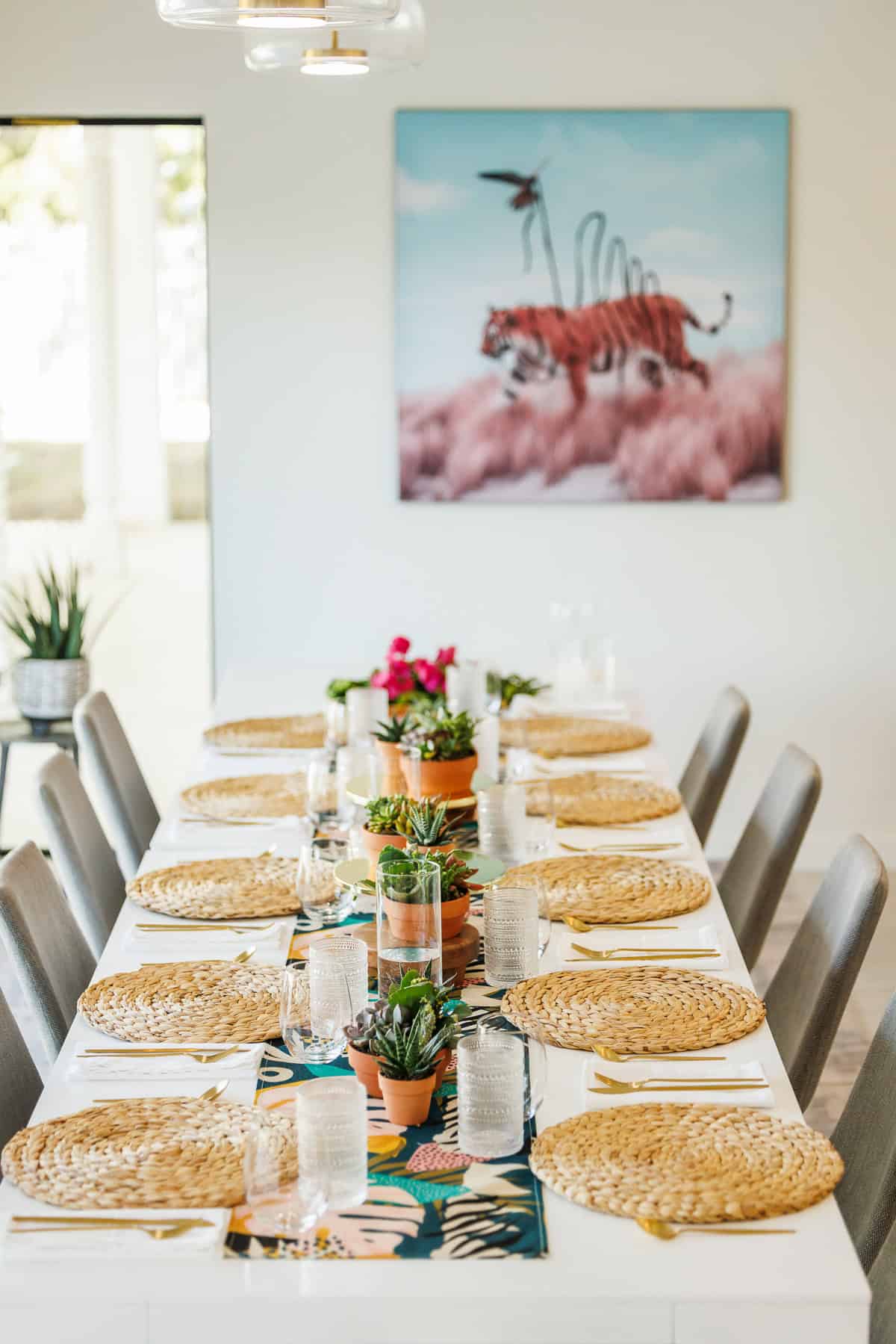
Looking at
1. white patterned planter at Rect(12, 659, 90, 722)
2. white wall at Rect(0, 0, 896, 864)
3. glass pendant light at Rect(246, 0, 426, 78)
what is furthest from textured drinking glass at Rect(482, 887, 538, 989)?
white patterned planter at Rect(12, 659, 90, 722)

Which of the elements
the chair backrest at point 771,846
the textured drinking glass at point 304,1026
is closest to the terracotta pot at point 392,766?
the chair backrest at point 771,846

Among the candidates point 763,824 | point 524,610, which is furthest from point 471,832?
point 524,610

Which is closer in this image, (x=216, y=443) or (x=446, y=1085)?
(x=446, y=1085)

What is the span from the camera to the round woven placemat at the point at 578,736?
334 centimetres

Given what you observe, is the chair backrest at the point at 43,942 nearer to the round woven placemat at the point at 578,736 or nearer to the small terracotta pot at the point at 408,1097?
the small terracotta pot at the point at 408,1097

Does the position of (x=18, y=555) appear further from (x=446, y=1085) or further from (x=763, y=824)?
→ (x=446, y=1085)

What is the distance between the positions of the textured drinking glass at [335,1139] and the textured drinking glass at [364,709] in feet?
5.79

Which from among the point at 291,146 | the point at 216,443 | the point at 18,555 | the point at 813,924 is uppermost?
the point at 291,146

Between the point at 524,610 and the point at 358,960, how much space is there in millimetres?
2983

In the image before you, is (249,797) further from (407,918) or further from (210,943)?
(407,918)

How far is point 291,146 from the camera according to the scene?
4547mm

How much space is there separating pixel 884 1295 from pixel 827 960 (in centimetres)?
57

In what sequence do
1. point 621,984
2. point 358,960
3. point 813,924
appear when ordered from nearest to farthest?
point 358,960
point 621,984
point 813,924

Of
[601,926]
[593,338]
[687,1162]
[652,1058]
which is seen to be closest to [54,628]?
[593,338]
